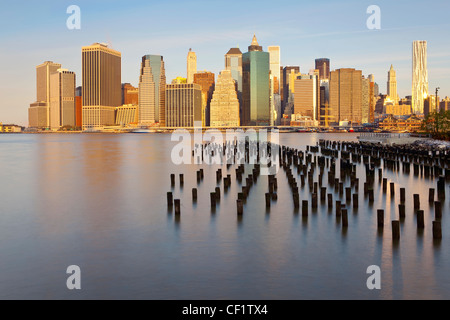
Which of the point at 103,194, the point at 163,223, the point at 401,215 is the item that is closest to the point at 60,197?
the point at 103,194

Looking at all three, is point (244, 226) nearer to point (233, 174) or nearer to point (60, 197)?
point (60, 197)

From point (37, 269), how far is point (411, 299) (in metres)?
11.7

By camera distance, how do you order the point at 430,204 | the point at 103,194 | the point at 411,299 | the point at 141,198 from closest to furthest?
the point at 411,299 → the point at 430,204 → the point at 141,198 → the point at 103,194

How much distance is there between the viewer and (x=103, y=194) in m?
34.4

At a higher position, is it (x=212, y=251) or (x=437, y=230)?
(x=437, y=230)

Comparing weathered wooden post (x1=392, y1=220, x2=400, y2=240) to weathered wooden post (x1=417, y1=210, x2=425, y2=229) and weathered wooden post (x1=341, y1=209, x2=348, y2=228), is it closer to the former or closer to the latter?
weathered wooden post (x1=417, y1=210, x2=425, y2=229)

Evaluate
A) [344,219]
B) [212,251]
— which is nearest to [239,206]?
[344,219]

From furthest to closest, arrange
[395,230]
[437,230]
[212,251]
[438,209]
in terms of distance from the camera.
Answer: [438,209], [437,230], [395,230], [212,251]

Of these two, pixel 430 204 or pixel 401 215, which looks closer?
pixel 401 215

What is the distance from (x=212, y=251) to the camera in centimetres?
1808

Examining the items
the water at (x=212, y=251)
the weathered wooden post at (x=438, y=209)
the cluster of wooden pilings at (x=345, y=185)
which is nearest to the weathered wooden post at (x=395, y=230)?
the cluster of wooden pilings at (x=345, y=185)

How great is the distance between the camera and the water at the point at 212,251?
1395 centimetres

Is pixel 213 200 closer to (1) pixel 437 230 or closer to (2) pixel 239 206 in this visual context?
(2) pixel 239 206

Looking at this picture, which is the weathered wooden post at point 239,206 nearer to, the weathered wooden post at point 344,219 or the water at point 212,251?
the water at point 212,251
